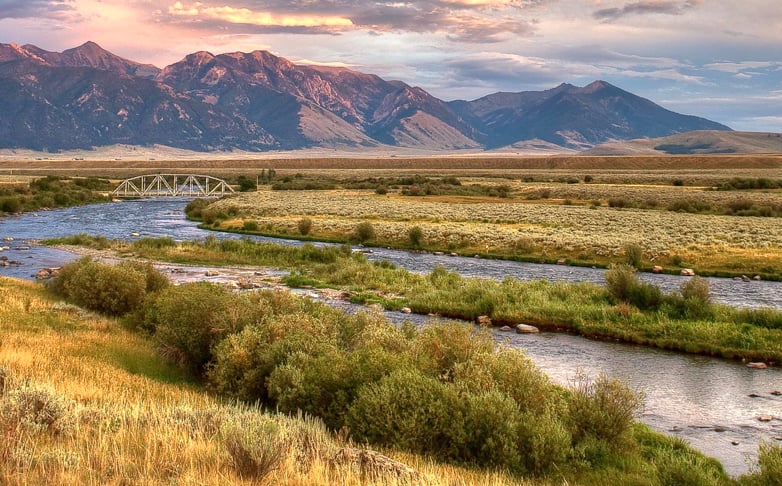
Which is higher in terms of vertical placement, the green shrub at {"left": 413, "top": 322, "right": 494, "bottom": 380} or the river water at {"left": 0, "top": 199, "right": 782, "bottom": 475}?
the green shrub at {"left": 413, "top": 322, "right": 494, "bottom": 380}

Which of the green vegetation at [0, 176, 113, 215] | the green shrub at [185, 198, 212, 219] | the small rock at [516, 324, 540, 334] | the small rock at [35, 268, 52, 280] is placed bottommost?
the green vegetation at [0, 176, 113, 215]

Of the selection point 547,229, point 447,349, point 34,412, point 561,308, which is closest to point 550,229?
point 547,229

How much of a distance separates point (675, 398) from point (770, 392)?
2.69 m

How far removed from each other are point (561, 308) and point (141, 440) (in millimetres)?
18736

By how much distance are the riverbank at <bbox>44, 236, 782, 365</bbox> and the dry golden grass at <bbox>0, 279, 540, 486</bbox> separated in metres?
13.8

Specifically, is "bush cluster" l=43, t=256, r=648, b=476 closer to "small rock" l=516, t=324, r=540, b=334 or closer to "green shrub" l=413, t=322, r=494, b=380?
"green shrub" l=413, t=322, r=494, b=380

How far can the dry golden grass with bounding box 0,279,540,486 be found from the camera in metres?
7.42

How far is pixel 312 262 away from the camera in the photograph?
37625mm

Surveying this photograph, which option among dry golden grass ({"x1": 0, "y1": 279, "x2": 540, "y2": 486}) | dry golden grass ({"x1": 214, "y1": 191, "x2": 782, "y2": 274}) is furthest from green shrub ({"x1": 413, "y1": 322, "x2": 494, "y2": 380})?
dry golden grass ({"x1": 214, "y1": 191, "x2": 782, "y2": 274})

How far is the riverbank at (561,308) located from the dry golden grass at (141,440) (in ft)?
A: 45.2

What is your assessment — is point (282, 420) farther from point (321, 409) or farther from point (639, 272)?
point (639, 272)

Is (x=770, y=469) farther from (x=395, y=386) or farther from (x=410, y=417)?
(x=395, y=386)

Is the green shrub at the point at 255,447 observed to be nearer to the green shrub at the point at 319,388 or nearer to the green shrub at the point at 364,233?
the green shrub at the point at 319,388

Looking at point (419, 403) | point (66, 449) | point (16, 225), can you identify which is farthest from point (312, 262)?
point (16, 225)
